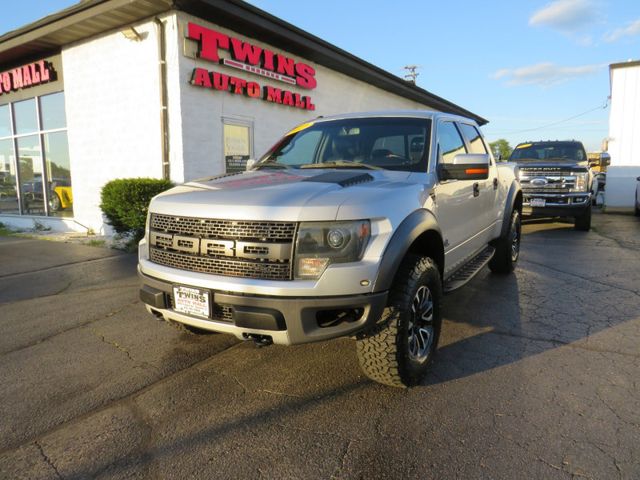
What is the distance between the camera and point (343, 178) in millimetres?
2959

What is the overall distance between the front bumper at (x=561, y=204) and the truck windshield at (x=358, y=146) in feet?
24.4

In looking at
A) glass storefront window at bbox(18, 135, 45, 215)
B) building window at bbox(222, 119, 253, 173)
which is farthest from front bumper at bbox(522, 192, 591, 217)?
glass storefront window at bbox(18, 135, 45, 215)

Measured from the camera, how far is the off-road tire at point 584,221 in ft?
33.0

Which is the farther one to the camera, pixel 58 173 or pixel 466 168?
pixel 58 173

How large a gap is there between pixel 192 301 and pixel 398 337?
4.10 feet

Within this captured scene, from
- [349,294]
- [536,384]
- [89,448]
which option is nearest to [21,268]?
[89,448]

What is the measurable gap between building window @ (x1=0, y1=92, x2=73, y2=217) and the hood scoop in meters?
10.1

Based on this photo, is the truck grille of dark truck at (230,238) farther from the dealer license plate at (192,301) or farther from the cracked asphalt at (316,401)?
the cracked asphalt at (316,401)

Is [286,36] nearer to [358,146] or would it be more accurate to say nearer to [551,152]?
[551,152]

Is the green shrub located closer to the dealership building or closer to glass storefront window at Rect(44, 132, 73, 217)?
the dealership building

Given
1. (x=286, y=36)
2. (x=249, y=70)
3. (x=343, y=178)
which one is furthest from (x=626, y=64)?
(x=343, y=178)

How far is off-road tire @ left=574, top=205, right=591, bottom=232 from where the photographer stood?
33.0 feet

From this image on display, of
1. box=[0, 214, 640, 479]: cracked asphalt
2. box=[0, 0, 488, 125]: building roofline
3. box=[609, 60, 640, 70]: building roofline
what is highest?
box=[609, 60, 640, 70]: building roofline

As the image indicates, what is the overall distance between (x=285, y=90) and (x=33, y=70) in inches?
244
